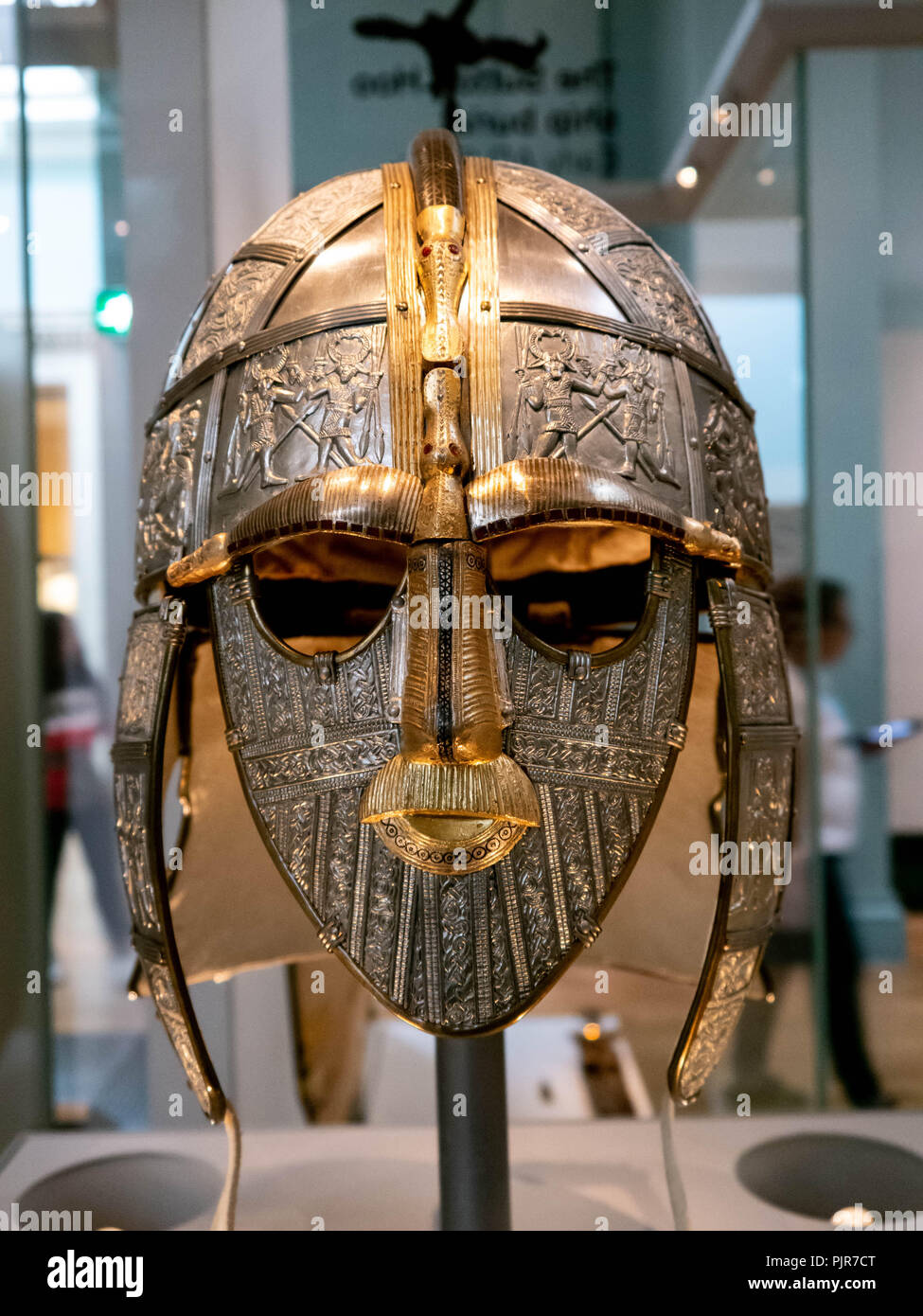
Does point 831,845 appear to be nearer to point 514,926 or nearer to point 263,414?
point 514,926

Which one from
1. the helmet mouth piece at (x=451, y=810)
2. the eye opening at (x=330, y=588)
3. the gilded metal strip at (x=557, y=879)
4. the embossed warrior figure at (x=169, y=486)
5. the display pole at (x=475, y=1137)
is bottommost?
the display pole at (x=475, y=1137)

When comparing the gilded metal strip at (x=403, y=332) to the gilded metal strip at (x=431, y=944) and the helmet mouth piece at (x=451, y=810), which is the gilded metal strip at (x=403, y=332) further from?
the gilded metal strip at (x=431, y=944)

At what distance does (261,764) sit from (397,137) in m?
1.30

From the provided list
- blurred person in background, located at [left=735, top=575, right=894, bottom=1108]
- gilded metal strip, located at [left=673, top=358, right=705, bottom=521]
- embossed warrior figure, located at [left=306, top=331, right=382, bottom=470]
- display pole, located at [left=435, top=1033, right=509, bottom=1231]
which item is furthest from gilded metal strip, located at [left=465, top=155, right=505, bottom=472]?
blurred person in background, located at [left=735, top=575, right=894, bottom=1108]

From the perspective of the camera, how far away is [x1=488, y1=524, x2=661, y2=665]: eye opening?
1.48 meters

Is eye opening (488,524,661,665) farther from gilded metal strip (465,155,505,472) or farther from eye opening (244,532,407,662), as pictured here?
gilded metal strip (465,155,505,472)

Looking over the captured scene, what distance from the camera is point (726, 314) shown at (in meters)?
2.03

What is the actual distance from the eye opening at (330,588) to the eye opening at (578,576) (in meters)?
0.16

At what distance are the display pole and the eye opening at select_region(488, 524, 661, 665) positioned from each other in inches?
22.2

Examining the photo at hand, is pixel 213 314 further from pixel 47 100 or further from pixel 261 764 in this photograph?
pixel 47 100

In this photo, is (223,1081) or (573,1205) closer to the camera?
(573,1205)

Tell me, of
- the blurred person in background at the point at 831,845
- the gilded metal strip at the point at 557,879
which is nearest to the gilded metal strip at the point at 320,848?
the gilded metal strip at the point at 557,879

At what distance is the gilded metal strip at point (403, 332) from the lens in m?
1.08
